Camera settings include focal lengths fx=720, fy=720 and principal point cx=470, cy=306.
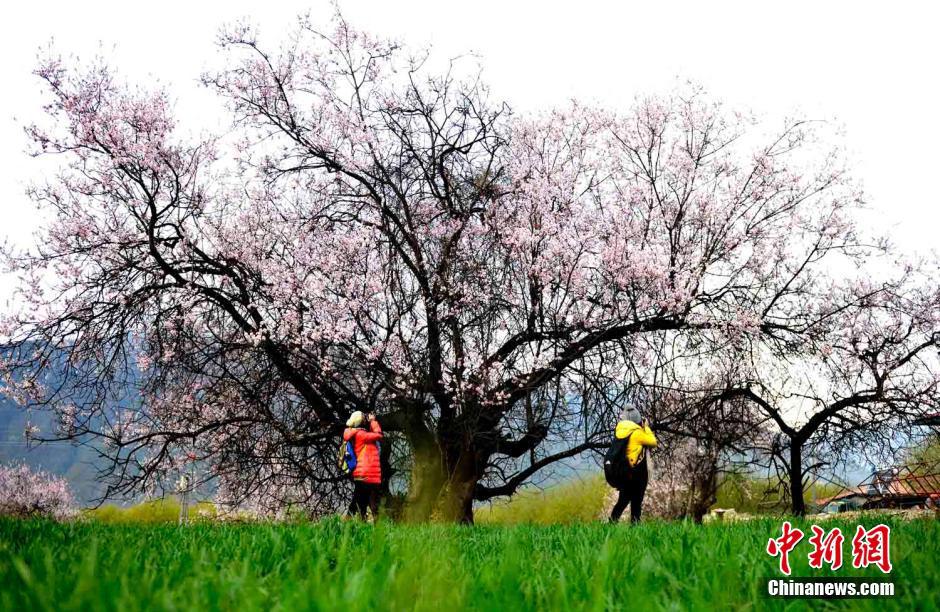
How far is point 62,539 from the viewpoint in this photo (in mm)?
4078

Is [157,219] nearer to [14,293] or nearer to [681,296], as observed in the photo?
[14,293]

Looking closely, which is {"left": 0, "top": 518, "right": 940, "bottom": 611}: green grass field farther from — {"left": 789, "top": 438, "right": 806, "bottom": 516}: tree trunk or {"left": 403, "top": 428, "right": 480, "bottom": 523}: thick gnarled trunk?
{"left": 789, "top": 438, "right": 806, "bottom": 516}: tree trunk

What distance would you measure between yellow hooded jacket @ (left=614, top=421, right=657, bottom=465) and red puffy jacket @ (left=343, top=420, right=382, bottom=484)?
3720 mm

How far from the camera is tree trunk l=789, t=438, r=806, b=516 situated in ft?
50.8

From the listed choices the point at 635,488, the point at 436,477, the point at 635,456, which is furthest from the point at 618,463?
the point at 436,477

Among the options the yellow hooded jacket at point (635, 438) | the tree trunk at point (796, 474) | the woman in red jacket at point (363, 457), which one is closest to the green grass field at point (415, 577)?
the yellow hooded jacket at point (635, 438)

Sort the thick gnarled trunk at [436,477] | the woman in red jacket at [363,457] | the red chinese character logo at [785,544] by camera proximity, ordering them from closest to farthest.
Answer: the red chinese character logo at [785,544] → the woman in red jacket at [363,457] → the thick gnarled trunk at [436,477]

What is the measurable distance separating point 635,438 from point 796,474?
801cm

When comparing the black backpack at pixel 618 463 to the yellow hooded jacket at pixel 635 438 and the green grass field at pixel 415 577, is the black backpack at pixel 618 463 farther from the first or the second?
the green grass field at pixel 415 577

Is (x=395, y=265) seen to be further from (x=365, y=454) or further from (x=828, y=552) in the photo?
(x=828, y=552)

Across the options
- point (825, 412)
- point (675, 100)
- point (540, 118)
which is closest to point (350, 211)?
point (540, 118)

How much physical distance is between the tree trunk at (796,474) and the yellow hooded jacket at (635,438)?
7660 mm

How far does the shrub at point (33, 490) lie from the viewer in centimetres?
3469

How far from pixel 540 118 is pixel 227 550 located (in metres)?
13.1
